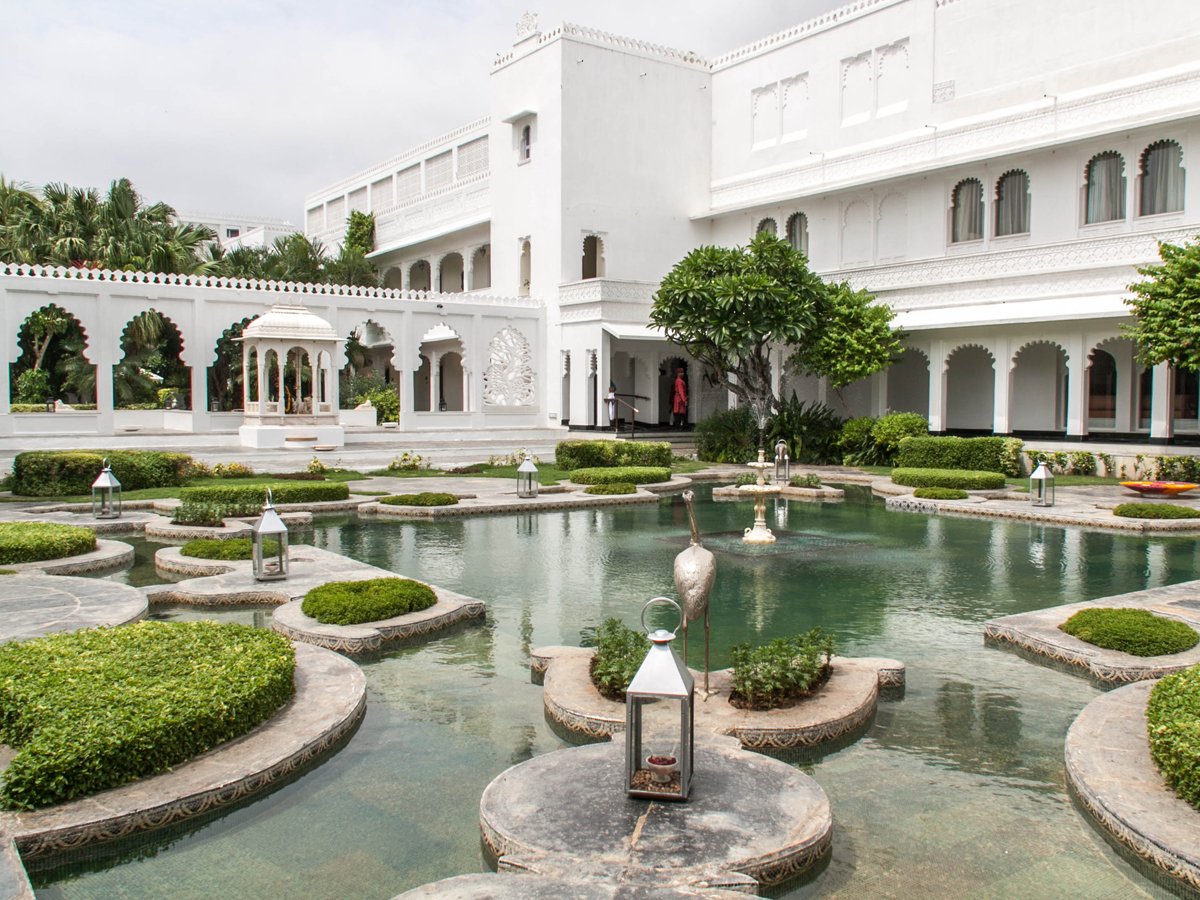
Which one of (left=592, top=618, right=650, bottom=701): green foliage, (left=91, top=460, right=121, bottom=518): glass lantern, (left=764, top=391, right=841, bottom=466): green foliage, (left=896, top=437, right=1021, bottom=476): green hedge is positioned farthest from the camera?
(left=764, top=391, right=841, bottom=466): green foliage

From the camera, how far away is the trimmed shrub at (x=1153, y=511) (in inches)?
561

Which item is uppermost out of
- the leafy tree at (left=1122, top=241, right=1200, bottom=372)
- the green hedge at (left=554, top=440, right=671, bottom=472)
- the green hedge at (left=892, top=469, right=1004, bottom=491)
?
the leafy tree at (left=1122, top=241, right=1200, bottom=372)

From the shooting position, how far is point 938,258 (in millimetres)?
25438

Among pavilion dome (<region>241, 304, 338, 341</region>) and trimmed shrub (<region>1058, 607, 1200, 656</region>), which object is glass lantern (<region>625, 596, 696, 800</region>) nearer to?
trimmed shrub (<region>1058, 607, 1200, 656</region>)

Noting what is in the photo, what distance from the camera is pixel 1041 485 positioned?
53.1 ft

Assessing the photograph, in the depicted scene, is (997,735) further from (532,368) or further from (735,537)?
(532,368)

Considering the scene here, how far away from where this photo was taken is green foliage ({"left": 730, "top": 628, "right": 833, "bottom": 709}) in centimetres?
598

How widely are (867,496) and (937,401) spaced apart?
6.73m

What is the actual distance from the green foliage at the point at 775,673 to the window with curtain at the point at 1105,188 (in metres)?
20.3

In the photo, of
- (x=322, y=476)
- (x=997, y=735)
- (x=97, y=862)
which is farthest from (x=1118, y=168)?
(x=97, y=862)

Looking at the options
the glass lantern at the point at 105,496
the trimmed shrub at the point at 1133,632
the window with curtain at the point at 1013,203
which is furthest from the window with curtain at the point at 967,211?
the glass lantern at the point at 105,496

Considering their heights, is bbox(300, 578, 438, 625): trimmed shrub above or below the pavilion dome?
below

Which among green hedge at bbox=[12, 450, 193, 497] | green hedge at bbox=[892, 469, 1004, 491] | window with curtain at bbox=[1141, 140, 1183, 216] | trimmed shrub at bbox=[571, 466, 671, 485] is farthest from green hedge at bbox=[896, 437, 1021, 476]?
green hedge at bbox=[12, 450, 193, 497]

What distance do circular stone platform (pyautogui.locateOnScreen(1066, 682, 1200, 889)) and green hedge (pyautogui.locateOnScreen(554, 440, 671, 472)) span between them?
16394 mm
